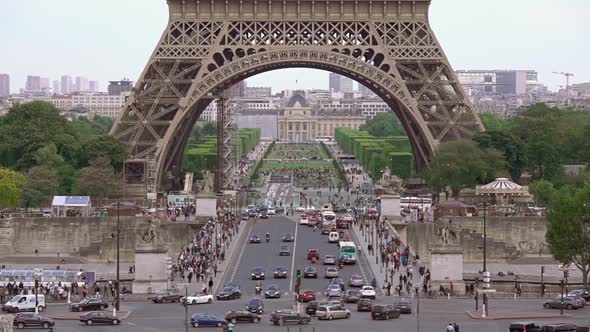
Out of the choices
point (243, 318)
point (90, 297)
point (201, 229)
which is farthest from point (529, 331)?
point (201, 229)

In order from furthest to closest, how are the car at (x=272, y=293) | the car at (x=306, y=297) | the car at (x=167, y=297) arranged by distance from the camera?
the car at (x=272, y=293), the car at (x=167, y=297), the car at (x=306, y=297)

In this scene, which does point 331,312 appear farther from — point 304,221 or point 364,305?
point 304,221

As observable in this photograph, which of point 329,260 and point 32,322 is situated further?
point 329,260

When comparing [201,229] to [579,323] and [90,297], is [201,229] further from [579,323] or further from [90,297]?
[579,323]

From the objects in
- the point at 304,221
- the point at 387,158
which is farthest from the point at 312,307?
the point at 387,158

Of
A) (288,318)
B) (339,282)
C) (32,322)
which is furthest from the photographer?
(339,282)

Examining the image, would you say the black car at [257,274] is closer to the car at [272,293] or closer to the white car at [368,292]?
the car at [272,293]

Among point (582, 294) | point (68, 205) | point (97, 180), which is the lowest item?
point (582, 294)

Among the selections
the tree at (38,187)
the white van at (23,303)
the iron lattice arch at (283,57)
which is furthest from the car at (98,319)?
the iron lattice arch at (283,57)

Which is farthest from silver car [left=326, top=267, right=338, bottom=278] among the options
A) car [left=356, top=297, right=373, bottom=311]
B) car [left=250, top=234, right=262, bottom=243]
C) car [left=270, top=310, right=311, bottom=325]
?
car [left=270, top=310, right=311, bottom=325]
